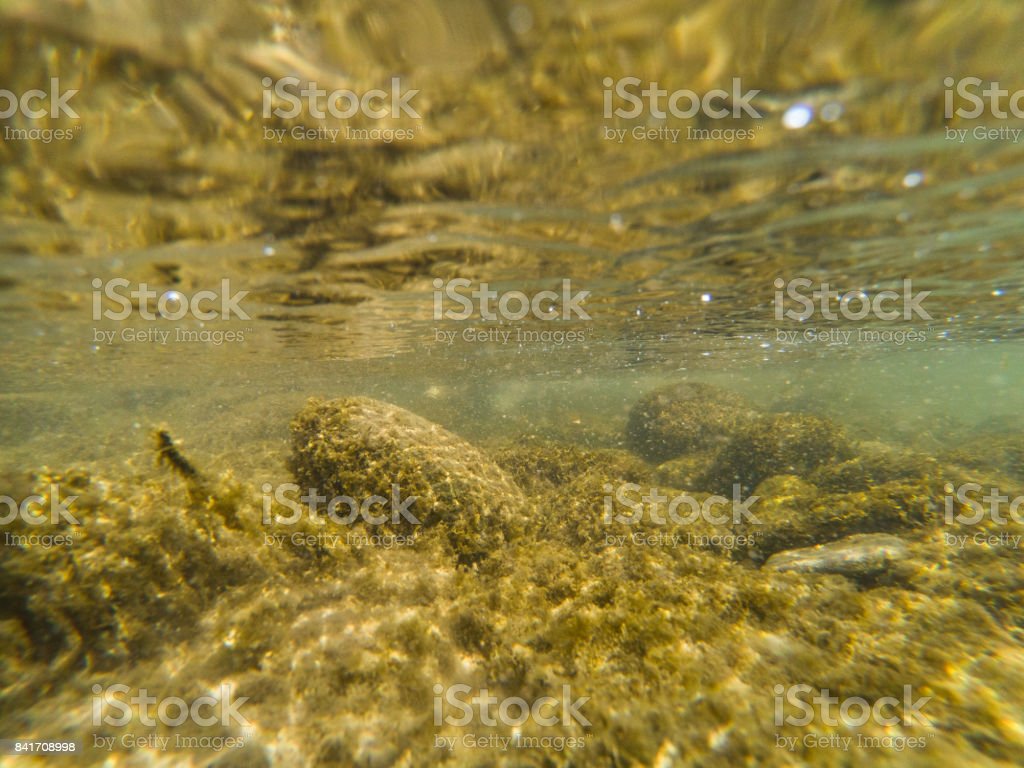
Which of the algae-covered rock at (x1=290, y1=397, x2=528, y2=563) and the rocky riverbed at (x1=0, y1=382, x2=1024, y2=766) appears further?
the algae-covered rock at (x1=290, y1=397, x2=528, y2=563)

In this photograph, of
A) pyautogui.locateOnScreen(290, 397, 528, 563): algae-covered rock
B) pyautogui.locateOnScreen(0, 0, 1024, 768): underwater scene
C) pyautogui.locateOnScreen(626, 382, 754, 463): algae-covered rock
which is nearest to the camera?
Answer: pyautogui.locateOnScreen(0, 0, 1024, 768): underwater scene

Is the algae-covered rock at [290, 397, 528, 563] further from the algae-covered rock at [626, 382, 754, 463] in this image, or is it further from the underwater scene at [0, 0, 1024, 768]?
the algae-covered rock at [626, 382, 754, 463]

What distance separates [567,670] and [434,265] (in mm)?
8764

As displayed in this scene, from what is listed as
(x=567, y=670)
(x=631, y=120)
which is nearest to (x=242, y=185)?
(x=631, y=120)

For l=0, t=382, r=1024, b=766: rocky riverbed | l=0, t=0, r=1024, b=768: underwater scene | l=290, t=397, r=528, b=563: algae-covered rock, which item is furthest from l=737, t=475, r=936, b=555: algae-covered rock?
l=290, t=397, r=528, b=563: algae-covered rock

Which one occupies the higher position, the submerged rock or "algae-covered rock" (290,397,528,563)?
"algae-covered rock" (290,397,528,563)

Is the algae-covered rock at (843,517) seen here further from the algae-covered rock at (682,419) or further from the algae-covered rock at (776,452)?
the algae-covered rock at (682,419)

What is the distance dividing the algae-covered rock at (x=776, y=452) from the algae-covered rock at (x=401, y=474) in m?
8.93

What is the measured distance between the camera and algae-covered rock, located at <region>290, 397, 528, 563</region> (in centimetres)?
648

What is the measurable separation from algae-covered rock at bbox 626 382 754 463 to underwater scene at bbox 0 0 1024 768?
7215 mm

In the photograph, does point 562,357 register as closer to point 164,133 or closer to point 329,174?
point 329,174

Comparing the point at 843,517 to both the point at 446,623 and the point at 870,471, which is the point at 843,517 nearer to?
the point at 870,471

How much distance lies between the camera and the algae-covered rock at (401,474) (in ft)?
21.3

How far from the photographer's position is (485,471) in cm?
769
